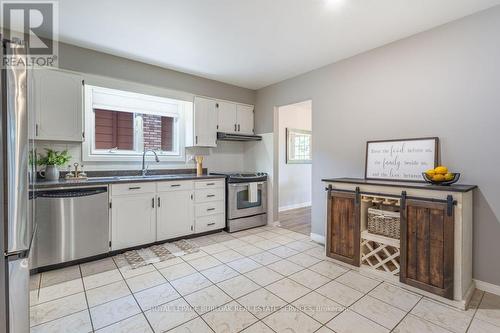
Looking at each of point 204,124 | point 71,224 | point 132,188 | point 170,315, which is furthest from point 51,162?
point 170,315

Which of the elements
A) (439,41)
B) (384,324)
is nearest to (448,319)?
(384,324)

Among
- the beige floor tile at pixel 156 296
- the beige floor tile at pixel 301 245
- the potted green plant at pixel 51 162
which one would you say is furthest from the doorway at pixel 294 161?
A: the potted green plant at pixel 51 162

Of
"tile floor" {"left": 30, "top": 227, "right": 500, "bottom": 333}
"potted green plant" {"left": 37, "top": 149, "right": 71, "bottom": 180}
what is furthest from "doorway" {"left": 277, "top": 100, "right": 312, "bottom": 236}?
"potted green plant" {"left": 37, "top": 149, "right": 71, "bottom": 180}

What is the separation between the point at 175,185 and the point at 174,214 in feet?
1.37

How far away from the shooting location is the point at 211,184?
3857 millimetres

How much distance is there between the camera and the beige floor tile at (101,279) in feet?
7.54

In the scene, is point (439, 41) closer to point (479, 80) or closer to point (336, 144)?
point (479, 80)

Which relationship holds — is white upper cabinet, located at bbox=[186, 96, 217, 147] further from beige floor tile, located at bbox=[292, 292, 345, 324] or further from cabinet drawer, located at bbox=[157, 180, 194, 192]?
beige floor tile, located at bbox=[292, 292, 345, 324]

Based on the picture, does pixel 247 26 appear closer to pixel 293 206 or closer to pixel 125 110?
pixel 125 110

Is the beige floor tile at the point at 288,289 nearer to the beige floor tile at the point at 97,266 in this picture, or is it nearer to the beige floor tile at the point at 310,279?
the beige floor tile at the point at 310,279

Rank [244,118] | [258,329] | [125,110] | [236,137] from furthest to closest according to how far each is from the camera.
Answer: [244,118]
[236,137]
[125,110]
[258,329]

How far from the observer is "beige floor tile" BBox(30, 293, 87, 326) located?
1.79m

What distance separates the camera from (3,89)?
112 centimetres

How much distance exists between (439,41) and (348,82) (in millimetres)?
1008
